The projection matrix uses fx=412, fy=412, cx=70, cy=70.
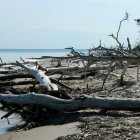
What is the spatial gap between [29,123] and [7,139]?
0.91 m

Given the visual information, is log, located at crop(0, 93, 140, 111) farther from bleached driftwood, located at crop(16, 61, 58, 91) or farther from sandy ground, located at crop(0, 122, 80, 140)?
bleached driftwood, located at crop(16, 61, 58, 91)

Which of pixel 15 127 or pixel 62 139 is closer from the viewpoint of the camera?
pixel 62 139

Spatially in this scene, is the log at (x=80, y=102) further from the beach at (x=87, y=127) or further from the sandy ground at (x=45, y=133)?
the sandy ground at (x=45, y=133)

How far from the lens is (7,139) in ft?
23.3

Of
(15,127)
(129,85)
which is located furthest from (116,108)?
(129,85)

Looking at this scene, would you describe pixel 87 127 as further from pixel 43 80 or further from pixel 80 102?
pixel 43 80

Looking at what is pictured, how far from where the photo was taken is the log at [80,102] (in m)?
7.83

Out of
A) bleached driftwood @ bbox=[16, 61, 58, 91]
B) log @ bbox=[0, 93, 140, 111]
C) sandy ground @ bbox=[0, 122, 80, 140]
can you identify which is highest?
bleached driftwood @ bbox=[16, 61, 58, 91]

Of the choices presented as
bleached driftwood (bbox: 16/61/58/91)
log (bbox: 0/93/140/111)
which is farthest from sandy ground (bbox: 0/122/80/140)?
bleached driftwood (bbox: 16/61/58/91)

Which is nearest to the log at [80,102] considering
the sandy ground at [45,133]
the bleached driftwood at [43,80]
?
the sandy ground at [45,133]

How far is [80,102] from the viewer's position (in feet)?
26.2

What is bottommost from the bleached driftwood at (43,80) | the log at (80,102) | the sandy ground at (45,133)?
the sandy ground at (45,133)

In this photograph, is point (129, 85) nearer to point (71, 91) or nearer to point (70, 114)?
point (71, 91)

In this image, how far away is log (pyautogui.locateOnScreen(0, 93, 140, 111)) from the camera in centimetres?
783
